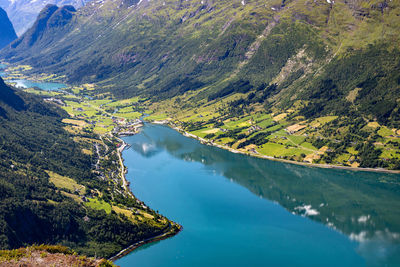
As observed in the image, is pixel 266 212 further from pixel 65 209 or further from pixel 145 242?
pixel 65 209

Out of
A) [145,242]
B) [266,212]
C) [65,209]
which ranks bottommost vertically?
[145,242]

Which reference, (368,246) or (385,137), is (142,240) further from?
(385,137)

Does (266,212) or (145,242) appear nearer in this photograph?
(145,242)

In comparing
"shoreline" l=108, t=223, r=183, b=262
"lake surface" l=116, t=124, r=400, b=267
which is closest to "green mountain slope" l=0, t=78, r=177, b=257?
"shoreline" l=108, t=223, r=183, b=262

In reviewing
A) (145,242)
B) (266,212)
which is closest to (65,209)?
(145,242)

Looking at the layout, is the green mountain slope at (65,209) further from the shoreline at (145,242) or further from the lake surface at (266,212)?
the lake surface at (266,212)

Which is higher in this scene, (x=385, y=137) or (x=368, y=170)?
(x=385, y=137)

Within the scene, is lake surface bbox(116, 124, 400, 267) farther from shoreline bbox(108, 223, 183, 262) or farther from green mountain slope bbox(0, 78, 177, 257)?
green mountain slope bbox(0, 78, 177, 257)

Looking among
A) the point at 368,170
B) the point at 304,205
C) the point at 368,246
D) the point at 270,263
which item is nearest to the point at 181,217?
the point at 270,263

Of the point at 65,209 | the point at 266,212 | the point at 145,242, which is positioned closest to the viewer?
the point at 145,242
